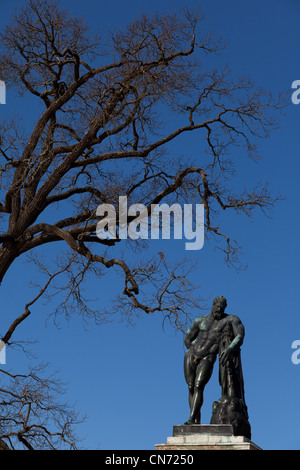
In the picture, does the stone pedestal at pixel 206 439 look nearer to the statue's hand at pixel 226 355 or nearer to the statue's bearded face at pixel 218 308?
the statue's hand at pixel 226 355

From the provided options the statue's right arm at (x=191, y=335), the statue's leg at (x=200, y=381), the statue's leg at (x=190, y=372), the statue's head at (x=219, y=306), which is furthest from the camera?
the statue's right arm at (x=191, y=335)

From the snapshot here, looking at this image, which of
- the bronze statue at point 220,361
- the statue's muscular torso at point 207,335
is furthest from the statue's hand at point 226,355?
the statue's muscular torso at point 207,335

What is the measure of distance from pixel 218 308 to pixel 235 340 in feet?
1.91

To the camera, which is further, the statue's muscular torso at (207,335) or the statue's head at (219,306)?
the statue's head at (219,306)

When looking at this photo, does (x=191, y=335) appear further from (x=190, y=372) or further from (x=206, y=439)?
(x=206, y=439)

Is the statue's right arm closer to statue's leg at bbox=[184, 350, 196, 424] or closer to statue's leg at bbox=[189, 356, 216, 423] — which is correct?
statue's leg at bbox=[184, 350, 196, 424]

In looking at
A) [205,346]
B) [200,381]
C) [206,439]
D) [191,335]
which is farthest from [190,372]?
[206,439]

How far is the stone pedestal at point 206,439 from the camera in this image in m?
12.7

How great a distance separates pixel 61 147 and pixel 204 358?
20.3 feet

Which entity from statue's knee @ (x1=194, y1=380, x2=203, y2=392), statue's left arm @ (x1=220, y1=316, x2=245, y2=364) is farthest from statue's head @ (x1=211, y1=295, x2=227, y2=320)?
statue's knee @ (x1=194, y1=380, x2=203, y2=392)

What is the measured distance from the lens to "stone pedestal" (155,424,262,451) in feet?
41.6

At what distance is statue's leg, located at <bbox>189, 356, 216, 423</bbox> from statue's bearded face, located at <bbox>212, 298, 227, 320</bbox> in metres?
0.63

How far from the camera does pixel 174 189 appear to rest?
18312mm
